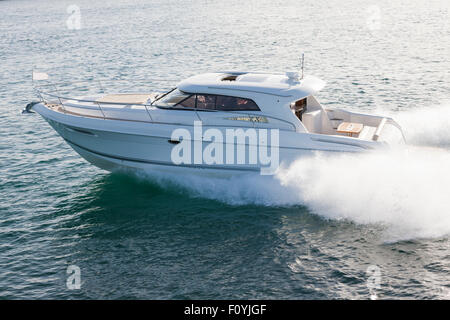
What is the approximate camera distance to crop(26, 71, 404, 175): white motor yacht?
1174cm

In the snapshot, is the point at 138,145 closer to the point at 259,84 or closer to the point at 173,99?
the point at 173,99

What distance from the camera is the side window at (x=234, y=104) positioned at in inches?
470

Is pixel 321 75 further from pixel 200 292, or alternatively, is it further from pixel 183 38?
pixel 200 292

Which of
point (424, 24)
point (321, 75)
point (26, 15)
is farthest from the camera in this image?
point (26, 15)

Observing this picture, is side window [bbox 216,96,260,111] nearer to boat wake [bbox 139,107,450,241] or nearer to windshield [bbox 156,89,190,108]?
windshield [bbox 156,89,190,108]

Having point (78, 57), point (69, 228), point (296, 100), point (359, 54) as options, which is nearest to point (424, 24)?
point (359, 54)

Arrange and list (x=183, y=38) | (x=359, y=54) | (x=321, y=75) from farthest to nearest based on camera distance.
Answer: (x=183, y=38)
(x=359, y=54)
(x=321, y=75)

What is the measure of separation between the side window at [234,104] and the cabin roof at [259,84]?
0.20 metres

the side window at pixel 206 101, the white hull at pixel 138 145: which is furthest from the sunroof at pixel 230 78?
the white hull at pixel 138 145

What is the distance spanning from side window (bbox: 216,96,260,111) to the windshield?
2.92ft

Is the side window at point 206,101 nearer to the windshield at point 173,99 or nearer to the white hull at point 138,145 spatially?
the windshield at point 173,99

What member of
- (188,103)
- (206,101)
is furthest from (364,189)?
(188,103)
